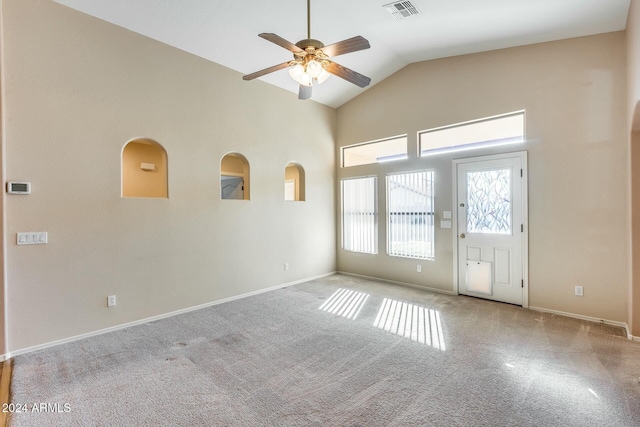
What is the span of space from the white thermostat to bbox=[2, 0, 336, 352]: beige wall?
0.06 metres

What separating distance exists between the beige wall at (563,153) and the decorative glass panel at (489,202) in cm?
29

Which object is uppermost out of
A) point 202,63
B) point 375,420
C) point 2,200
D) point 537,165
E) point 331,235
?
point 202,63

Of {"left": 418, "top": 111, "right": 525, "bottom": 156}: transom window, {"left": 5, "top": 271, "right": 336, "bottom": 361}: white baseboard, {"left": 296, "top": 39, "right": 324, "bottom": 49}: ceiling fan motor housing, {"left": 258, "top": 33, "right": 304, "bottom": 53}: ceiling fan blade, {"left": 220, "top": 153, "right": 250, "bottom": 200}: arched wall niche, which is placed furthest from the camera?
{"left": 220, "top": 153, "right": 250, "bottom": 200}: arched wall niche

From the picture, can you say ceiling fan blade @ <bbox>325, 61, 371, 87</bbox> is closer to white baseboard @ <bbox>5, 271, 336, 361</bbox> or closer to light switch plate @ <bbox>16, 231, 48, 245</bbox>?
light switch plate @ <bbox>16, 231, 48, 245</bbox>

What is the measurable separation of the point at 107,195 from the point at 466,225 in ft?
16.2

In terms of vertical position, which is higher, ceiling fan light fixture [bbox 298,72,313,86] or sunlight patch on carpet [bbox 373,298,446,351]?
ceiling fan light fixture [bbox 298,72,313,86]

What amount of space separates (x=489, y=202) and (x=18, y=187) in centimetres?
571

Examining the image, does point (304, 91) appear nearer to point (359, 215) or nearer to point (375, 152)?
point (375, 152)

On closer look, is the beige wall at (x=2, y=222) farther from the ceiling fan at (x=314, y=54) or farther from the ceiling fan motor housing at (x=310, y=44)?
the ceiling fan motor housing at (x=310, y=44)

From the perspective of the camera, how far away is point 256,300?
14.9 feet

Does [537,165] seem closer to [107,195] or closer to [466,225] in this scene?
[466,225]

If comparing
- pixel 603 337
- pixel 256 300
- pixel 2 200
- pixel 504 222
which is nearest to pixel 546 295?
pixel 603 337

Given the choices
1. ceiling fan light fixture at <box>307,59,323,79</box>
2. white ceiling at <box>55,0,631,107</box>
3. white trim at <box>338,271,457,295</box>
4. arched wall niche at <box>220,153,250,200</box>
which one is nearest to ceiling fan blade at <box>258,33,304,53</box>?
ceiling fan light fixture at <box>307,59,323,79</box>

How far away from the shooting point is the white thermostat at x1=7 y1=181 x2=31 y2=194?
2.83 metres
